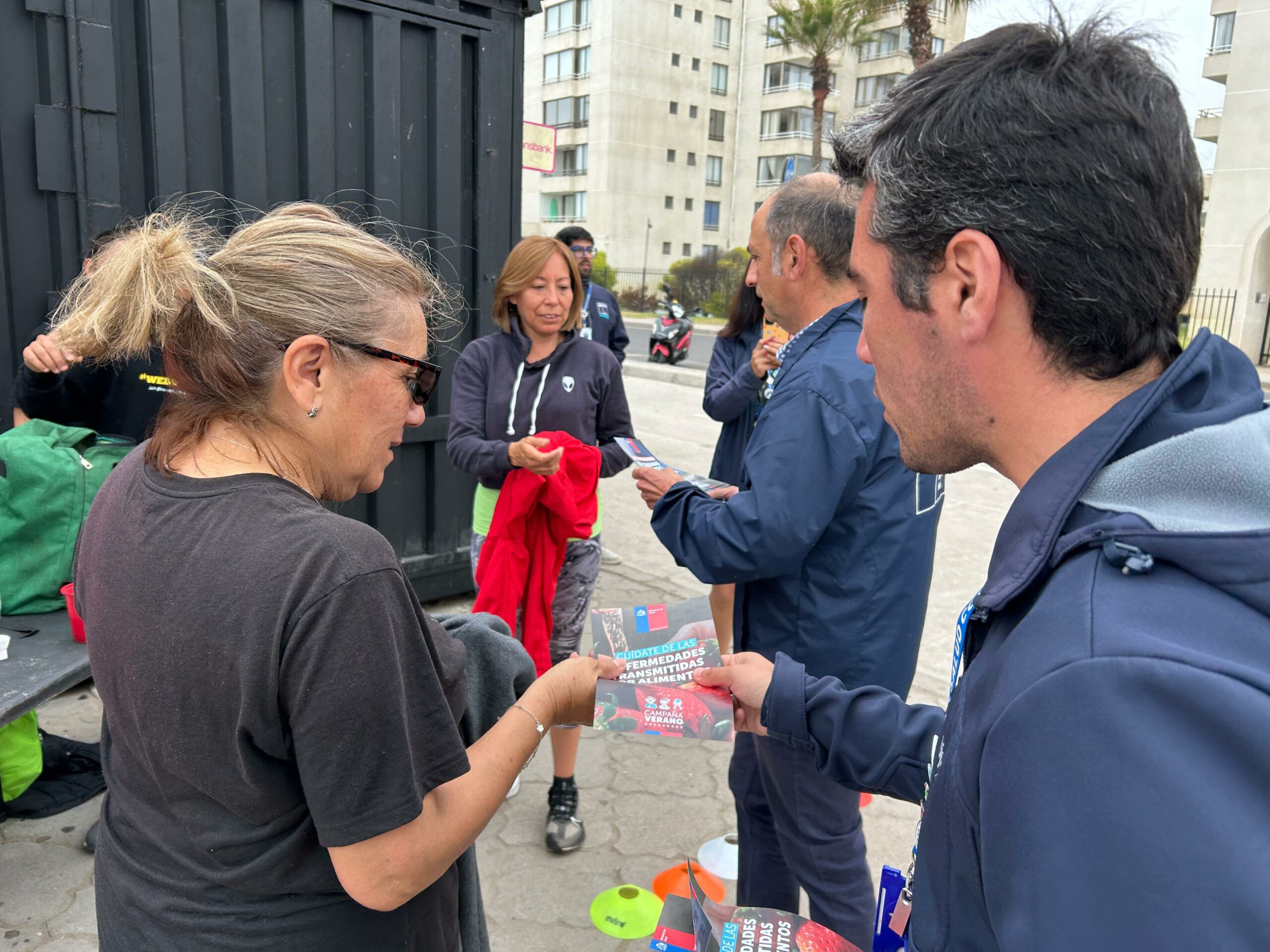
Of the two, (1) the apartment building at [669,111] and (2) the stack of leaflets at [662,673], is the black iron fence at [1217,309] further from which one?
(1) the apartment building at [669,111]

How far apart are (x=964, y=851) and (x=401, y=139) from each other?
450cm

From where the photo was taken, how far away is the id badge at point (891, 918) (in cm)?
140

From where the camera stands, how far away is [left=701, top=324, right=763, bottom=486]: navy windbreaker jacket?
461 cm

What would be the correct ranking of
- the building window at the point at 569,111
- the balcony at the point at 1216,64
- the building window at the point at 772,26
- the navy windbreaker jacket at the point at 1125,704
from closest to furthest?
the navy windbreaker jacket at the point at 1125,704 → the balcony at the point at 1216,64 → the building window at the point at 772,26 → the building window at the point at 569,111

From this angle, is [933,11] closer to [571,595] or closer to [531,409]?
[531,409]

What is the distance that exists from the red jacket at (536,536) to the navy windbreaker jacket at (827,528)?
1.06 m

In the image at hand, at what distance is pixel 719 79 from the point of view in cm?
5334

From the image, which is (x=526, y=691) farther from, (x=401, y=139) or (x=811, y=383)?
(x=401, y=139)

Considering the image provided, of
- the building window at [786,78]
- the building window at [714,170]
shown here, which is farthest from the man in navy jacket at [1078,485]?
the building window at [714,170]

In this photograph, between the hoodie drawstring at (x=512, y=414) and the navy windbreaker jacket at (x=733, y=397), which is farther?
the navy windbreaker jacket at (x=733, y=397)

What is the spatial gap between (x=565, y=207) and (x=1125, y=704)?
54.8 meters

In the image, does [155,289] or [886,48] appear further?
Result: [886,48]

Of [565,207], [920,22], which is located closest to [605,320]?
[920,22]

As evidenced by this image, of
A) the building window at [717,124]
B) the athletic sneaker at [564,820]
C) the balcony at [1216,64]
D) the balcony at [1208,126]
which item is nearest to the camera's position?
the athletic sneaker at [564,820]
